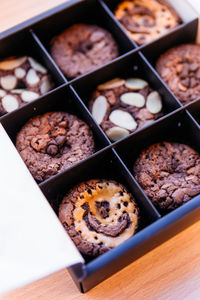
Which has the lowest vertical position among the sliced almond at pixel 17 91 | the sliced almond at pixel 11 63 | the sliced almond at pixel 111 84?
the sliced almond at pixel 111 84

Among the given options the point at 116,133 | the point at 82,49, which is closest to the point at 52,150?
the point at 116,133

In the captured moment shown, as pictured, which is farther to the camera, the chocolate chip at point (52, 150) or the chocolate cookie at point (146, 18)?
the chocolate cookie at point (146, 18)

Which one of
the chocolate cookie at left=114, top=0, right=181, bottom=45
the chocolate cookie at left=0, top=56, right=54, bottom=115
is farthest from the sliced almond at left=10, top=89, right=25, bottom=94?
the chocolate cookie at left=114, top=0, right=181, bottom=45

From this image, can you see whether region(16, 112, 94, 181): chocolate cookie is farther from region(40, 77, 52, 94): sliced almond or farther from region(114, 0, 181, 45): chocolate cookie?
region(114, 0, 181, 45): chocolate cookie

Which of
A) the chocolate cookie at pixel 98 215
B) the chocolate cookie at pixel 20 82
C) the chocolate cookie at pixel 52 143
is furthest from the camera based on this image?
the chocolate cookie at pixel 20 82

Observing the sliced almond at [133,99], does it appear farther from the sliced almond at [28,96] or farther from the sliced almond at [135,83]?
the sliced almond at [28,96]

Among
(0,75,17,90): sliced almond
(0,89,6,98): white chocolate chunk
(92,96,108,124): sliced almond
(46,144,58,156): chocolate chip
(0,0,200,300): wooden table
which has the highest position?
(0,75,17,90): sliced almond

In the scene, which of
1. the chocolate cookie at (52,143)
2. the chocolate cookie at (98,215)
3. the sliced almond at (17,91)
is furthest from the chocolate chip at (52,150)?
the sliced almond at (17,91)
